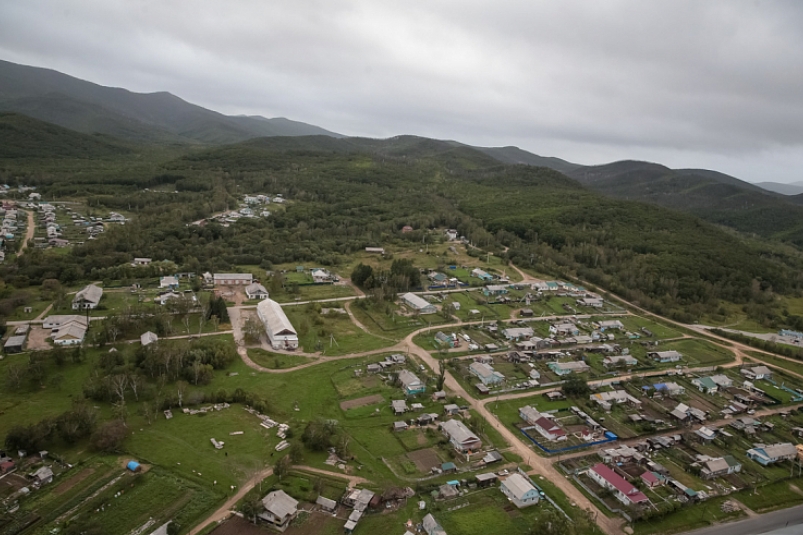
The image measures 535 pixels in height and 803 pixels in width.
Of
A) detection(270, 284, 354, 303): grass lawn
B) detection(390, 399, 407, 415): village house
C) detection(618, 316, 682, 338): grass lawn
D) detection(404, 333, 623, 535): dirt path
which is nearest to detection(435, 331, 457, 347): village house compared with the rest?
detection(404, 333, 623, 535): dirt path

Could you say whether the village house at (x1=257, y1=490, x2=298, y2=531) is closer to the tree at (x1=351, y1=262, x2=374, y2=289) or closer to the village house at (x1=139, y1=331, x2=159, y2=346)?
the village house at (x1=139, y1=331, x2=159, y2=346)

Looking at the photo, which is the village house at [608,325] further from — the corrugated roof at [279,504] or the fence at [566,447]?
the corrugated roof at [279,504]

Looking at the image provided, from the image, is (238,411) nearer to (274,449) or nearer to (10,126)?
(274,449)

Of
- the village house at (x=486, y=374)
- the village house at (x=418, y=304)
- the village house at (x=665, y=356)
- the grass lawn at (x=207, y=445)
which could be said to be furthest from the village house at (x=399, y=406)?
the village house at (x=665, y=356)

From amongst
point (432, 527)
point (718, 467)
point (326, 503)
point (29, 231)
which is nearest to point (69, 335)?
point (326, 503)

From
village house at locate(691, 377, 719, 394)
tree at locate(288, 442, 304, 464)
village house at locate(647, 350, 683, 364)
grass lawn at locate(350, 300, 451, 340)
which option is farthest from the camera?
grass lawn at locate(350, 300, 451, 340)

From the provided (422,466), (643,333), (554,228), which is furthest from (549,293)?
(422,466)
